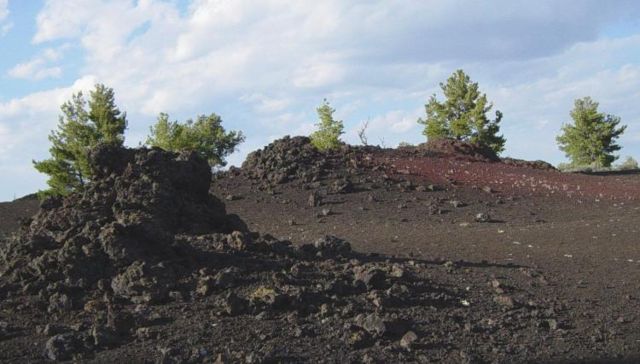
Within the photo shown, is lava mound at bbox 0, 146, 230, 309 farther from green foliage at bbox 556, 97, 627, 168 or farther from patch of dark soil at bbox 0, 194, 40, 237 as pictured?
green foliage at bbox 556, 97, 627, 168

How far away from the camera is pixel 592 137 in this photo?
157 feet

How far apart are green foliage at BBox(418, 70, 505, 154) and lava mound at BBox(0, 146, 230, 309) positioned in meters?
33.3

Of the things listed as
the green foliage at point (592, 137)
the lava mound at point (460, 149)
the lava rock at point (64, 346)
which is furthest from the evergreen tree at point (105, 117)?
the green foliage at point (592, 137)

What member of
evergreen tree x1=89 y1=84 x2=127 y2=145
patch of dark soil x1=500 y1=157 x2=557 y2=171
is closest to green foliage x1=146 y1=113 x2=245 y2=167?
evergreen tree x1=89 y1=84 x2=127 y2=145

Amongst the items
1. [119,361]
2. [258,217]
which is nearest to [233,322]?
[119,361]

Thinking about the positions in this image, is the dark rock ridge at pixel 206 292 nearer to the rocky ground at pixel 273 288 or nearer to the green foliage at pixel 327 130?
the rocky ground at pixel 273 288

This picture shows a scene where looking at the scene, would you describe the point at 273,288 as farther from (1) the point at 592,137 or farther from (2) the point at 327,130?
(1) the point at 592,137

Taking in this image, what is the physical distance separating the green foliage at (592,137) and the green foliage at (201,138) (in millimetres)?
23058

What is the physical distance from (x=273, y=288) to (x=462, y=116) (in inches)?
1459

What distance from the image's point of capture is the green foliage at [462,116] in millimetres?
42500

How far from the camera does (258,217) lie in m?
18.3

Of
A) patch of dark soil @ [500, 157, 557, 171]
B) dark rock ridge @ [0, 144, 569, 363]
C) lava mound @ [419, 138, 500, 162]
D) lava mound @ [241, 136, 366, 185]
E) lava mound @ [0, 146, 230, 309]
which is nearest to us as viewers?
dark rock ridge @ [0, 144, 569, 363]

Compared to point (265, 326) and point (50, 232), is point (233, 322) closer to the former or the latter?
point (265, 326)

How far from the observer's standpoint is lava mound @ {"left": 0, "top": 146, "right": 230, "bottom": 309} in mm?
7746
